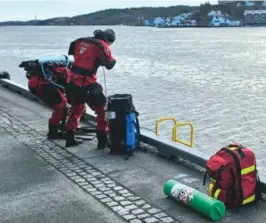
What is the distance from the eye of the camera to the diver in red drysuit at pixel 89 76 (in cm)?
733

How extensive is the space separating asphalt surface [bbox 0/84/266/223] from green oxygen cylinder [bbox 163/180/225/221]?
0.25 ft

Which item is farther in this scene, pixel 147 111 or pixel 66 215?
pixel 147 111

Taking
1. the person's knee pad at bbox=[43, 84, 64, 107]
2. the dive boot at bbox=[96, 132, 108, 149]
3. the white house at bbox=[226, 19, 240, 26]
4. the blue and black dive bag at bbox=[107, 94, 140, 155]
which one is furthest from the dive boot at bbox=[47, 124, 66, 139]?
the white house at bbox=[226, 19, 240, 26]

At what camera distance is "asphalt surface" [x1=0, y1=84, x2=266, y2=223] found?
17.2 feet

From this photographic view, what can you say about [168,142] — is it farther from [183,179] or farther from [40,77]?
[40,77]

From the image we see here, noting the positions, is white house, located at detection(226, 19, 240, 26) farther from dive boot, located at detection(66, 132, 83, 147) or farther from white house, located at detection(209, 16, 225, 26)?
dive boot, located at detection(66, 132, 83, 147)

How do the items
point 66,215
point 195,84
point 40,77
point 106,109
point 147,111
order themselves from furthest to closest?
1. point 195,84
2. point 147,111
3. point 40,77
4. point 106,109
5. point 66,215

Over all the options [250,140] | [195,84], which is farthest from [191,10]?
[250,140]

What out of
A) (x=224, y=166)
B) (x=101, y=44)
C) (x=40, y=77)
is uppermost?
(x=101, y=44)

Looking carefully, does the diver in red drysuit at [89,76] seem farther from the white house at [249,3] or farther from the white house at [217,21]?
the white house at [249,3]

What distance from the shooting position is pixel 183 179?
6.30 metres

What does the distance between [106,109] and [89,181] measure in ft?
4.68

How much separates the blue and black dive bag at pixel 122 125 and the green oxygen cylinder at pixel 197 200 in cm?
171

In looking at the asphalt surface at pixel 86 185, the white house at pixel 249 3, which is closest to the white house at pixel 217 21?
the white house at pixel 249 3
